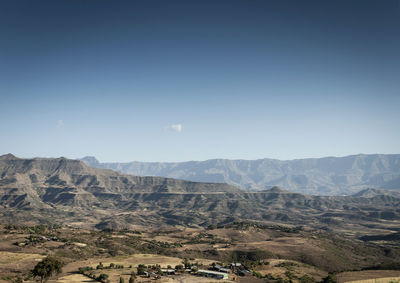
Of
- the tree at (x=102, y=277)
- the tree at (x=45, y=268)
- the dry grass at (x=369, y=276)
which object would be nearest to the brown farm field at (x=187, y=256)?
the dry grass at (x=369, y=276)

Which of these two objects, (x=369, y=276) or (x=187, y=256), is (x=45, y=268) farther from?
(x=369, y=276)

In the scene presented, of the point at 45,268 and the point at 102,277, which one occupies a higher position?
the point at 45,268

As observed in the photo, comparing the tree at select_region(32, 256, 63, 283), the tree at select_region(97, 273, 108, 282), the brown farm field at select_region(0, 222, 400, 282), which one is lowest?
the brown farm field at select_region(0, 222, 400, 282)

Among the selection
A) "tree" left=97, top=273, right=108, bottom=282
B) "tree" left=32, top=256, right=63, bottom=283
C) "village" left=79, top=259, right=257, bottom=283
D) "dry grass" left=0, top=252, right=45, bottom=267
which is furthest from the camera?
"dry grass" left=0, top=252, right=45, bottom=267

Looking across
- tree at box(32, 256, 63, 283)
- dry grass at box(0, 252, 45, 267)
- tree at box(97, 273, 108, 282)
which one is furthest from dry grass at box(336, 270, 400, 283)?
dry grass at box(0, 252, 45, 267)

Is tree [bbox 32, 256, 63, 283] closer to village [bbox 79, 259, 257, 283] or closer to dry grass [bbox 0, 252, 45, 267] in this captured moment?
village [bbox 79, 259, 257, 283]

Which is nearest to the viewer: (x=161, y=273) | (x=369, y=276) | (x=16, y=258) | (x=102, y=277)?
(x=102, y=277)

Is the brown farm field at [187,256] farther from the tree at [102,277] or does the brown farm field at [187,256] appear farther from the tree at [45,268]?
the tree at [45,268]

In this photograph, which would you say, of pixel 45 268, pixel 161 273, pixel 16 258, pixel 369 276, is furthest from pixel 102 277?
pixel 369 276

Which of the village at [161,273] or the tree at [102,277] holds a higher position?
the tree at [102,277]

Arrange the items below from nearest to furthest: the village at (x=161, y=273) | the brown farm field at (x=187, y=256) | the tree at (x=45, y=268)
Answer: the tree at (x=45, y=268), the village at (x=161, y=273), the brown farm field at (x=187, y=256)

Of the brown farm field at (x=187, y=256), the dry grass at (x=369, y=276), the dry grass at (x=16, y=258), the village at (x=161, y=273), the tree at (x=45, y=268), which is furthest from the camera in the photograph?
the dry grass at (x=16, y=258)
